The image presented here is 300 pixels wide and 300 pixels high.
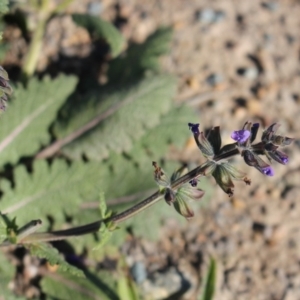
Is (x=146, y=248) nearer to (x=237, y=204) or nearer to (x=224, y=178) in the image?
(x=237, y=204)

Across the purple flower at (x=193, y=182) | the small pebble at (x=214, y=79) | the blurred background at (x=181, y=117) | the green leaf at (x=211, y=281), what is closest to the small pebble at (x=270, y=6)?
the blurred background at (x=181, y=117)

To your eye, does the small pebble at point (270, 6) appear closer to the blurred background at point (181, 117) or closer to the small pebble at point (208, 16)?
the blurred background at point (181, 117)

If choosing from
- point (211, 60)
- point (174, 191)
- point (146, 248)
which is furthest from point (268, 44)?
point (174, 191)

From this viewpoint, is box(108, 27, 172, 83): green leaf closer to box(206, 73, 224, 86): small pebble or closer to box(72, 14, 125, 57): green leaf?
box(72, 14, 125, 57): green leaf

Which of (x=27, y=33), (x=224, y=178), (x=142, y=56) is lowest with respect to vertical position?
(x=224, y=178)

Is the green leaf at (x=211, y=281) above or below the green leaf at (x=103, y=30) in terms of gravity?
below

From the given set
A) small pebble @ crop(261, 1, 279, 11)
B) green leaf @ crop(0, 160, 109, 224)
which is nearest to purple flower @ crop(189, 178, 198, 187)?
green leaf @ crop(0, 160, 109, 224)

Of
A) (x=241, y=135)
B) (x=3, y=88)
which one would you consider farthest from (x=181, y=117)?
(x=3, y=88)
